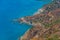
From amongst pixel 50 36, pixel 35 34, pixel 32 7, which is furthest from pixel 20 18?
pixel 50 36

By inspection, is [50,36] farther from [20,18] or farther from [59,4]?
[59,4]

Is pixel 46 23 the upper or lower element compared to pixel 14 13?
lower

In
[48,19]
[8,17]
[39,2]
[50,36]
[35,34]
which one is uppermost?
Answer: [39,2]

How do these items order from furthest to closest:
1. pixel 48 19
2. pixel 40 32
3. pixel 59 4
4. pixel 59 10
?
pixel 59 4 → pixel 59 10 → pixel 48 19 → pixel 40 32

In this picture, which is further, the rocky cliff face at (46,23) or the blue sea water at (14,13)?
the blue sea water at (14,13)

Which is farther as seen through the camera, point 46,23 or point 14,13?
point 14,13
